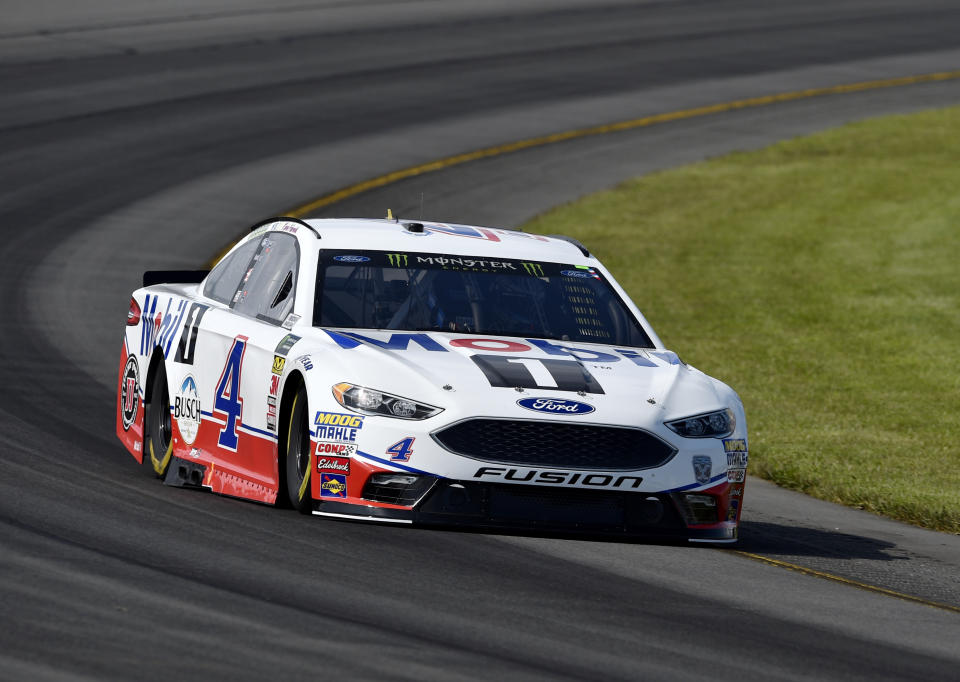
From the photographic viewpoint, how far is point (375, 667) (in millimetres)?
5996

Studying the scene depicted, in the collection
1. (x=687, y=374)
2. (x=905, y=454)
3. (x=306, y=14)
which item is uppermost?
(x=306, y=14)

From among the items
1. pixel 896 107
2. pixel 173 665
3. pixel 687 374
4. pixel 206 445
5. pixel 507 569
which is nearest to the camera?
pixel 173 665

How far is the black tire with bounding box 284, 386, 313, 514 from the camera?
28.4ft

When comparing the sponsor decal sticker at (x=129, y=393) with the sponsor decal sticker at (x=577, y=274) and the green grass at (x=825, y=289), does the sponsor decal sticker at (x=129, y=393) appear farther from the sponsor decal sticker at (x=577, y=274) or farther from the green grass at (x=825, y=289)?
the green grass at (x=825, y=289)

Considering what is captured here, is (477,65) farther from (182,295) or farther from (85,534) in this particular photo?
(85,534)

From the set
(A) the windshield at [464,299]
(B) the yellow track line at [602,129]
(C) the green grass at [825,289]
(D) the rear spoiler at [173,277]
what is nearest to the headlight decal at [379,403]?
(A) the windshield at [464,299]

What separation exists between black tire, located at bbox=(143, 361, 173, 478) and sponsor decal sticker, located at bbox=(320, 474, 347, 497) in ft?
6.75

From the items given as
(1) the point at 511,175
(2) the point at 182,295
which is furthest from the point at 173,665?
(1) the point at 511,175

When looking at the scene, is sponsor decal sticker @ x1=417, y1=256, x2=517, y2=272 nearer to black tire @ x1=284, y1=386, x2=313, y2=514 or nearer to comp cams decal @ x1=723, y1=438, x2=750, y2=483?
black tire @ x1=284, y1=386, x2=313, y2=514

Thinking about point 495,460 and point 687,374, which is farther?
point 687,374

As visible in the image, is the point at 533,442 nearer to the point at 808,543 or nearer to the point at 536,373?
the point at 536,373

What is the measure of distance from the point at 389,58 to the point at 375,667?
31103mm

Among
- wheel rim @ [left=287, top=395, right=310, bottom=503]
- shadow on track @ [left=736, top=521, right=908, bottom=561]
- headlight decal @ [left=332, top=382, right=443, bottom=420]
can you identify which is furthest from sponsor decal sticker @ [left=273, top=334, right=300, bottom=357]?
shadow on track @ [left=736, top=521, right=908, bottom=561]

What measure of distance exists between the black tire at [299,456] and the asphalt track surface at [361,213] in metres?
0.21
